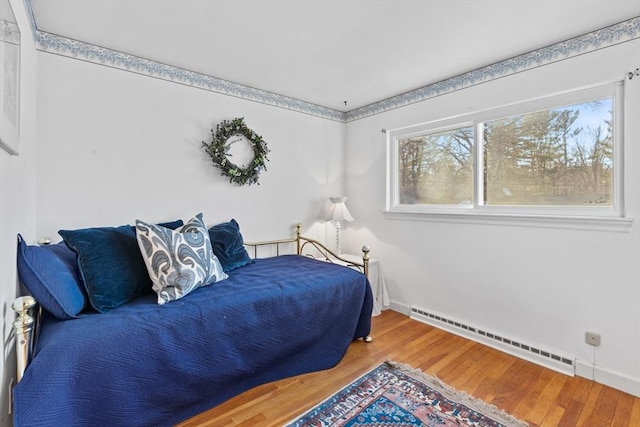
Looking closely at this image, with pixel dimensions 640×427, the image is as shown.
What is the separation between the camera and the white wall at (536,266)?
193 centimetres

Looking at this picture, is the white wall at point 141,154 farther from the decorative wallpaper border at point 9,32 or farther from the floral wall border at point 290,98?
the decorative wallpaper border at point 9,32

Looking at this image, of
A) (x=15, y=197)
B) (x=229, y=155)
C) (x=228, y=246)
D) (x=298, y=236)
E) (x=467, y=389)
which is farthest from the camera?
(x=298, y=236)

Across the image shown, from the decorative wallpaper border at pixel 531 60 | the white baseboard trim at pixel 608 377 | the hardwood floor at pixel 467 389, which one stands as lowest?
the hardwood floor at pixel 467 389

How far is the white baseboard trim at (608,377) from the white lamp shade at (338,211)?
88.8 inches

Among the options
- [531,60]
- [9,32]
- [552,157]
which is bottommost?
[552,157]

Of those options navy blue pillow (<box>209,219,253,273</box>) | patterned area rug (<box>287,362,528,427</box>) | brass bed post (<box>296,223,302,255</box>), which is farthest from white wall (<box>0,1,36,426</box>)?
brass bed post (<box>296,223,302,255</box>)

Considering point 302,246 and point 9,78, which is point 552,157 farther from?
point 9,78

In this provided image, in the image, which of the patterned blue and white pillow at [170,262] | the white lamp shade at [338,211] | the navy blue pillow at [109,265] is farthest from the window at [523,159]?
the navy blue pillow at [109,265]

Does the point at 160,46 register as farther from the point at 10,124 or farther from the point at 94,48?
the point at 10,124

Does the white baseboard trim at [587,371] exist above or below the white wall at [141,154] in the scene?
below

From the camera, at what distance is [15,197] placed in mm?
1395

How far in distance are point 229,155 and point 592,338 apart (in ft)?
10.4

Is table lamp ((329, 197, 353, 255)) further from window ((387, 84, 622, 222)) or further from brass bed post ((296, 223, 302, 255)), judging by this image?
window ((387, 84, 622, 222))

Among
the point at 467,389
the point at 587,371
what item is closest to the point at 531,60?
the point at 587,371
